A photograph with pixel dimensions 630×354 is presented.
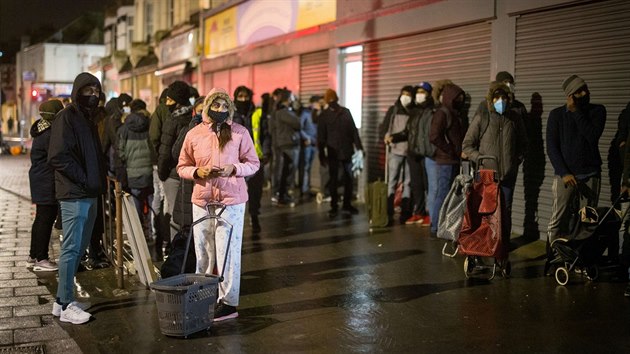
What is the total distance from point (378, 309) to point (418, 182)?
5.45 metres

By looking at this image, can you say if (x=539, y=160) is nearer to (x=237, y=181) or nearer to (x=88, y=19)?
(x=237, y=181)

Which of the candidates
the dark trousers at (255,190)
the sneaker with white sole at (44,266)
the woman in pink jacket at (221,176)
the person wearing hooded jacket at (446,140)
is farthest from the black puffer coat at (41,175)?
the person wearing hooded jacket at (446,140)

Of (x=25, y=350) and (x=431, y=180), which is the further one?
(x=431, y=180)

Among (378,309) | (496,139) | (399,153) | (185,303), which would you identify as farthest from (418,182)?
(185,303)

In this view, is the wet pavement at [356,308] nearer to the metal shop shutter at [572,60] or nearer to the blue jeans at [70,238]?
the blue jeans at [70,238]

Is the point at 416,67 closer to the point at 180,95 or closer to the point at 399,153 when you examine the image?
the point at 399,153

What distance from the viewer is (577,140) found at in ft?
30.1

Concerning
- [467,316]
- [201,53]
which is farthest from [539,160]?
[201,53]

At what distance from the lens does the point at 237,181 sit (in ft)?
22.9

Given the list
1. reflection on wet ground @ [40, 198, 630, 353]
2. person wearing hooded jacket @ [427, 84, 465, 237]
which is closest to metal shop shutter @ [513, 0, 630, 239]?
person wearing hooded jacket @ [427, 84, 465, 237]

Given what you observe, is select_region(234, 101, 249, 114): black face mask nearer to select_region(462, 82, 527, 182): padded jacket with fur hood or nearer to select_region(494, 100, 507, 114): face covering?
select_region(462, 82, 527, 182): padded jacket with fur hood

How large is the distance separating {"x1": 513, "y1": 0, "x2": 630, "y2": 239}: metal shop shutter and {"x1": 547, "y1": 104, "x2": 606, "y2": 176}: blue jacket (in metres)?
0.81

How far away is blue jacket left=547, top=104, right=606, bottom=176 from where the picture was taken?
9.19 meters

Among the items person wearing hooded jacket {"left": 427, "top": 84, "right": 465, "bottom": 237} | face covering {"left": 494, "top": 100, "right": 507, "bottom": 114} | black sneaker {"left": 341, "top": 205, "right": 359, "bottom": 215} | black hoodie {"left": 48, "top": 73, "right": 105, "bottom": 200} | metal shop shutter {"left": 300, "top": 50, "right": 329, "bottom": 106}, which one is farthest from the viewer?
metal shop shutter {"left": 300, "top": 50, "right": 329, "bottom": 106}
